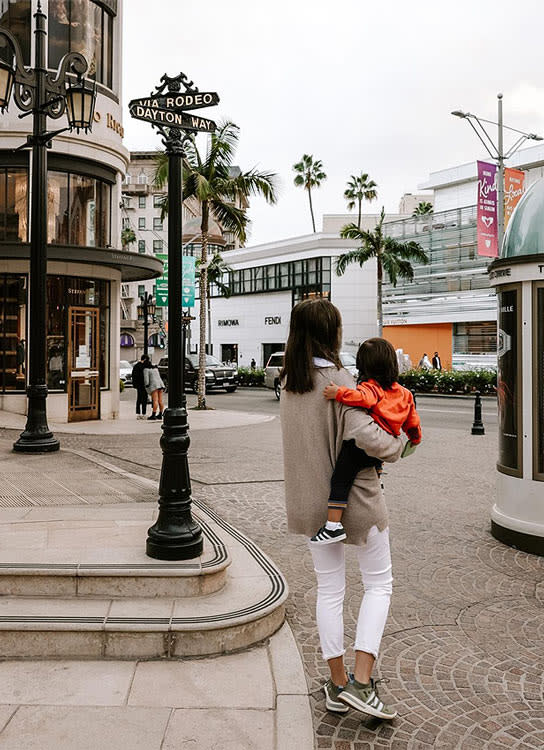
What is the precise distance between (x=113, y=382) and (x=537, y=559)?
1350 centimetres

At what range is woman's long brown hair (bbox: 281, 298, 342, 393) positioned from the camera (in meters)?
3.27

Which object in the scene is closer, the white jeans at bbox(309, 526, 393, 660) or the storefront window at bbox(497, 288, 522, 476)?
the white jeans at bbox(309, 526, 393, 660)

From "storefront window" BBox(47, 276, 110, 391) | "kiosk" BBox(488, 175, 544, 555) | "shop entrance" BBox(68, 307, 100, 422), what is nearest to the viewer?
"kiosk" BBox(488, 175, 544, 555)

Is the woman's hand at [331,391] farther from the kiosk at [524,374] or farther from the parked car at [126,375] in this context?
the parked car at [126,375]

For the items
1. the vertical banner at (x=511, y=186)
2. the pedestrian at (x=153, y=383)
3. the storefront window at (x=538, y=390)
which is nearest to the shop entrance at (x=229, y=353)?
the vertical banner at (x=511, y=186)

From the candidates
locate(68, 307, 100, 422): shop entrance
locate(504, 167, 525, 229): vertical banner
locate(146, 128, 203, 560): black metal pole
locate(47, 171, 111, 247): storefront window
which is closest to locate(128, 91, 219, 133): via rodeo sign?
locate(146, 128, 203, 560): black metal pole

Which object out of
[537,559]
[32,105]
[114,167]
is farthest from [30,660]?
Result: [114,167]

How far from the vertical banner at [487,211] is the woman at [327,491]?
70.6 feet

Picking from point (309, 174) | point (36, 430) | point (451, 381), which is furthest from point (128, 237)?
point (36, 430)

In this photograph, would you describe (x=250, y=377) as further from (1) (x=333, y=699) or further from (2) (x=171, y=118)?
(1) (x=333, y=699)

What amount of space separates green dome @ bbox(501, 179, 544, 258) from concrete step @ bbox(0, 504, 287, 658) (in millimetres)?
3398

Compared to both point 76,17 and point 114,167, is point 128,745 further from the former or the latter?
point 76,17

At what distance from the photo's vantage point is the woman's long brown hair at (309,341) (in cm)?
327

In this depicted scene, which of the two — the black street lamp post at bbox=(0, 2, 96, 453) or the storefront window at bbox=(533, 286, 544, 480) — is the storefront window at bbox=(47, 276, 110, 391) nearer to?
the black street lamp post at bbox=(0, 2, 96, 453)
